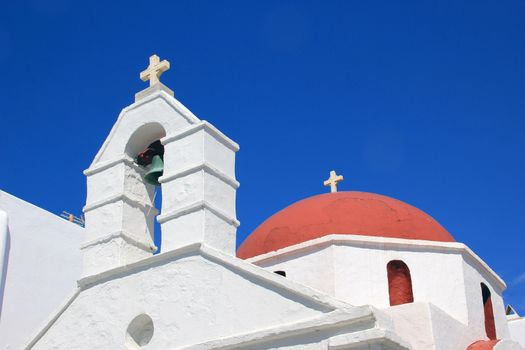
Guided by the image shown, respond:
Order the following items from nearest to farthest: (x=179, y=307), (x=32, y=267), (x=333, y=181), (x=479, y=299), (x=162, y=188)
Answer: (x=179, y=307) < (x=162, y=188) < (x=479, y=299) < (x=32, y=267) < (x=333, y=181)

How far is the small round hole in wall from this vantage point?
23.7 ft

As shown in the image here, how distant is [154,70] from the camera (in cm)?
857

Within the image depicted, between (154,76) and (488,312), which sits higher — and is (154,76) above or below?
above

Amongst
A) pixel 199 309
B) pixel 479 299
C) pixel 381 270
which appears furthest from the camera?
pixel 479 299

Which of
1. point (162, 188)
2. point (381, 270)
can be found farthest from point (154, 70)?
point (381, 270)

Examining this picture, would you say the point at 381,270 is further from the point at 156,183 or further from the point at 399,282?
the point at 156,183

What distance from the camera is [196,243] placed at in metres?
7.05

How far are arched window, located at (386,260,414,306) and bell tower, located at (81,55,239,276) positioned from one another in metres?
2.66

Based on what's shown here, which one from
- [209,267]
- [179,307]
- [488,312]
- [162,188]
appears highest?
[162,188]

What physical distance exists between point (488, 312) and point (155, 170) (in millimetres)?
4794

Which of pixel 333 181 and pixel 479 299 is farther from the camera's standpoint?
pixel 333 181

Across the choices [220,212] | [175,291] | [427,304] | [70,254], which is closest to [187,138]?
[220,212]

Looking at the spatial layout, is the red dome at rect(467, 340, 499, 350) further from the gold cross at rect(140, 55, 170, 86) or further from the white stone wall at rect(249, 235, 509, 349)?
the gold cross at rect(140, 55, 170, 86)

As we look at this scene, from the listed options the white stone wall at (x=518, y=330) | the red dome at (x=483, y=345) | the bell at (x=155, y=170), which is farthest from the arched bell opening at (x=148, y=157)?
the white stone wall at (x=518, y=330)
